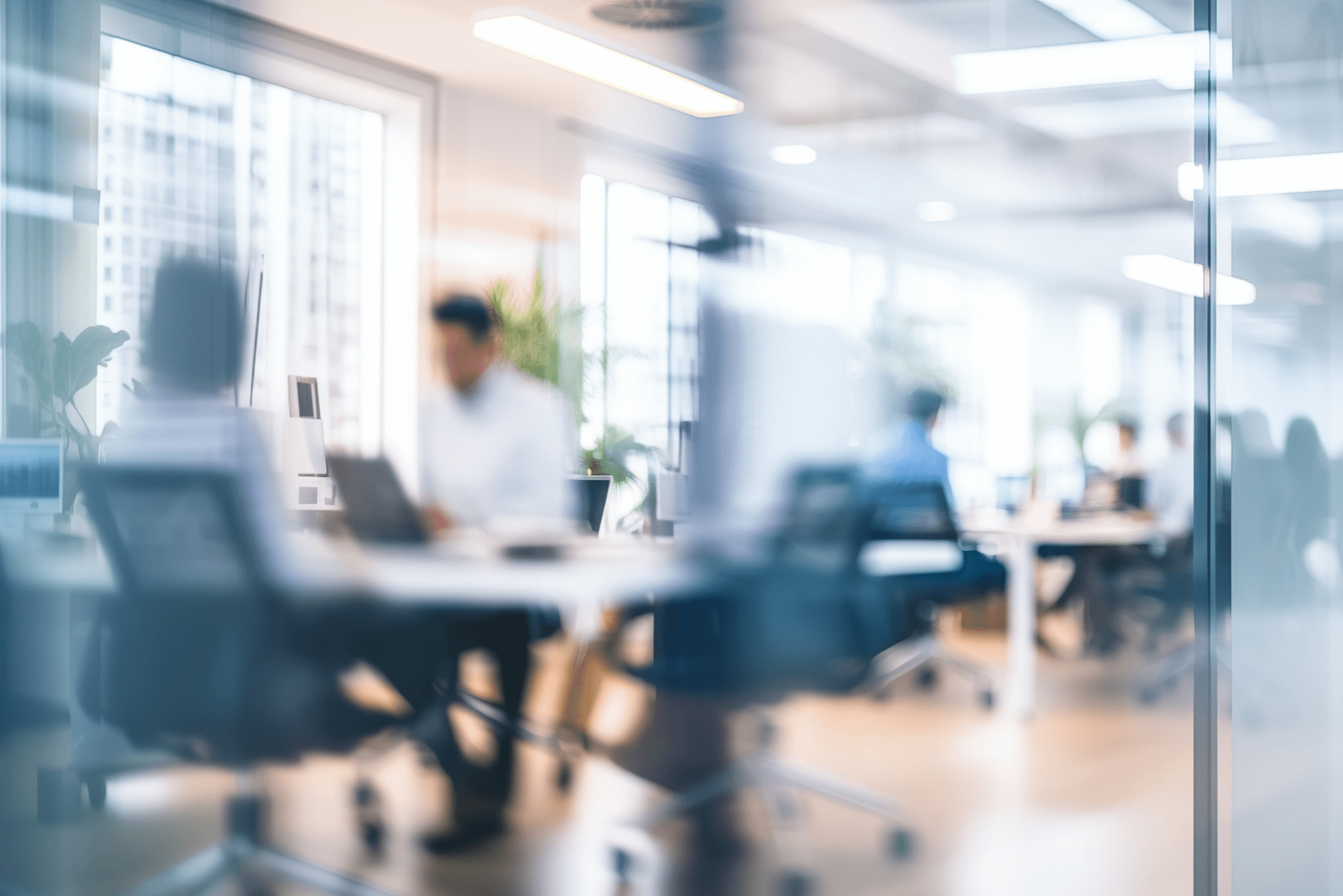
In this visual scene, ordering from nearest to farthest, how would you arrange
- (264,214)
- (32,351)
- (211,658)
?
1. (264,214)
2. (211,658)
3. (32,351)

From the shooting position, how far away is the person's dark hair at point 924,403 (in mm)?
2035

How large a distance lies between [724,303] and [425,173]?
56 centimetres

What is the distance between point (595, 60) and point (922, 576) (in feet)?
3.41

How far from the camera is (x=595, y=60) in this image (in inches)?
84.7

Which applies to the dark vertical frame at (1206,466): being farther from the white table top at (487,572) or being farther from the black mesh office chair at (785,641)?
the white table top at (487,572)

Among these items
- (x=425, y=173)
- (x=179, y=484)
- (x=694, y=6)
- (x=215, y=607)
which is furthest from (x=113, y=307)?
(x=694, y=6)

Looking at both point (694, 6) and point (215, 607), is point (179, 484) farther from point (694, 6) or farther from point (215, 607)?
point (694, 6)

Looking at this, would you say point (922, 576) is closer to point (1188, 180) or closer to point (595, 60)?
point (1188, 180)

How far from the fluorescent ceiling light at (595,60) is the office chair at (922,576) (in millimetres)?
739

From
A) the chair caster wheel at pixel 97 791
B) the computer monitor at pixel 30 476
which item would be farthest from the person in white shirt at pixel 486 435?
the chair caster wheel at pixel 97 791

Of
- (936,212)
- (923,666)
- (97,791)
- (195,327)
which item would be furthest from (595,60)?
(97,791)

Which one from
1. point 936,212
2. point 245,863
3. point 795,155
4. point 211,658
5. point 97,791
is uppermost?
point 795,155

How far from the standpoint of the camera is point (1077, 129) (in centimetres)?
200

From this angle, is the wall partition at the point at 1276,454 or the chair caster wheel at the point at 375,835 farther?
the chair caster wheel at the point at 375,835
